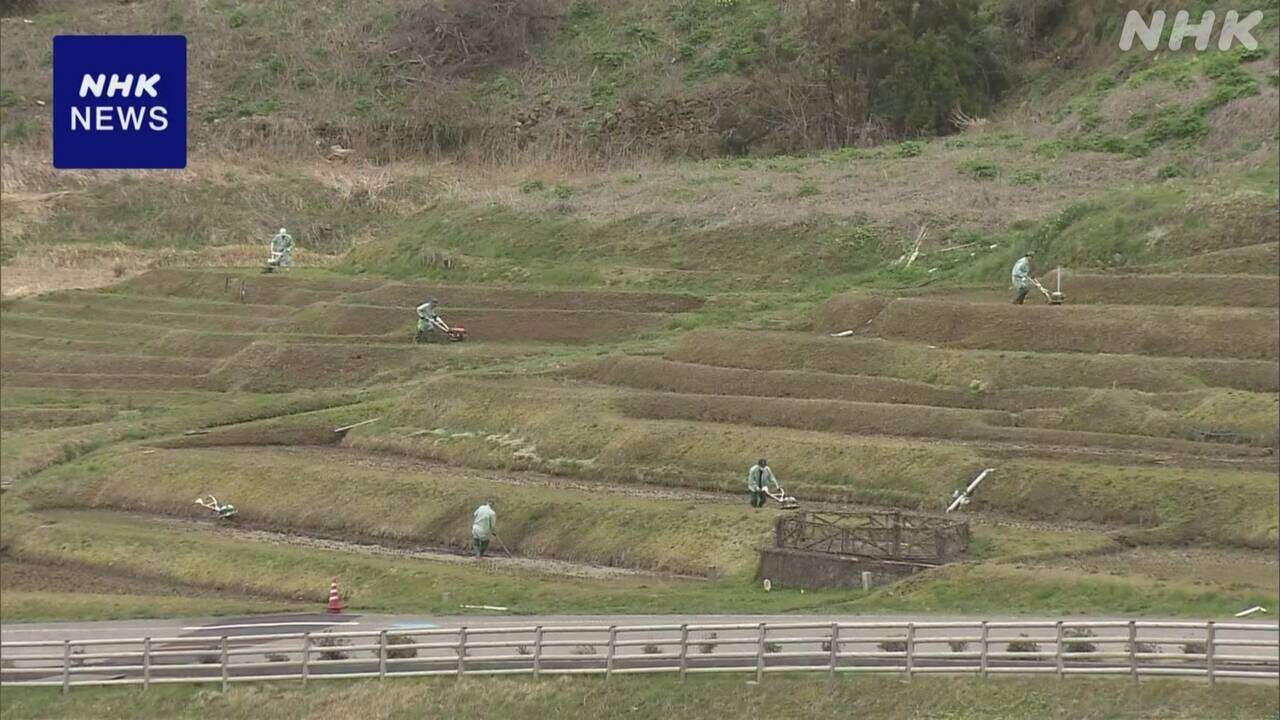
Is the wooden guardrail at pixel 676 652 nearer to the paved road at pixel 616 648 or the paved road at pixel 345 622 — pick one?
the paved road at pixel 616 648

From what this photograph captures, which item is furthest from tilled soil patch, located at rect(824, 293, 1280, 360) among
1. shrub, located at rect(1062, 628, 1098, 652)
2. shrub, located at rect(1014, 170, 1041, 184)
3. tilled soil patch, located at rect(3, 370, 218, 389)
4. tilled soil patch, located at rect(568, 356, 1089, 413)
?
tilled soil patch, located at rect(3, 370, 218, 389)

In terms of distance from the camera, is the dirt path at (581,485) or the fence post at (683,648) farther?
the dirt path at (581,485)

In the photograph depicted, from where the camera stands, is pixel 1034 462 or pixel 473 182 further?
pixel 473 182

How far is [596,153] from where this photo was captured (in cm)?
11488

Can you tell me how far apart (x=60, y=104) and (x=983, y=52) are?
50.0 metres

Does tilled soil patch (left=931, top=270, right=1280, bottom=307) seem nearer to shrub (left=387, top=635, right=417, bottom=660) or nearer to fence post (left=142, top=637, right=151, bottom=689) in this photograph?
shrub (left=387, top=635, right=417, bottom=660)

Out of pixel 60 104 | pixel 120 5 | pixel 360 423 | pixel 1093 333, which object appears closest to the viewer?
pixel 1093 333

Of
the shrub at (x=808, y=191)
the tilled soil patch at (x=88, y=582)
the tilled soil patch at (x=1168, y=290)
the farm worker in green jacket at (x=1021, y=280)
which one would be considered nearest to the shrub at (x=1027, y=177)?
the shrub at (x=808, y=191)

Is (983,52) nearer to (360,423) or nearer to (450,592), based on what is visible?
(360,423)

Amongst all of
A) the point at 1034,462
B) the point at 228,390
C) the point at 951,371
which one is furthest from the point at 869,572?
the point at 228,390

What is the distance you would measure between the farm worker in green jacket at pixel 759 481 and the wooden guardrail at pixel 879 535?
2.88m

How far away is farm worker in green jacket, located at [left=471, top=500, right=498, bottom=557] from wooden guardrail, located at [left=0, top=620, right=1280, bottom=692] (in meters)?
10.8

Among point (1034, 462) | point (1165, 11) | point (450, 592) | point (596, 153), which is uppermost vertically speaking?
point (1165, 11)

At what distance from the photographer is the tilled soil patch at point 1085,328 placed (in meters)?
61.1
